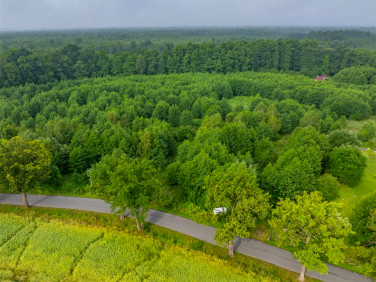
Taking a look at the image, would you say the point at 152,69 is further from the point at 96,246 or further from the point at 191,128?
the point at 96,246

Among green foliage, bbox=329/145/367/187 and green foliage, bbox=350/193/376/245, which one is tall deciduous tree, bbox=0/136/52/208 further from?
green foliage, bbox=329/145/367/187

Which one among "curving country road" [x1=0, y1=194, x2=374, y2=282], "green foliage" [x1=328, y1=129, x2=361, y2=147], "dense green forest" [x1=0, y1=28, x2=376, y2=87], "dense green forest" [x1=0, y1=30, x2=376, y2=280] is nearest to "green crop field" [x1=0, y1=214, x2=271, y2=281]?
"curving country road" [x1=0, y1=194, x2=374, y2=282]

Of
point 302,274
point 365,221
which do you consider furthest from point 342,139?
point 302,274

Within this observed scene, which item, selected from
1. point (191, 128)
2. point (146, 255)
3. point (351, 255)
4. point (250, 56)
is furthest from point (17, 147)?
point (250, 56)

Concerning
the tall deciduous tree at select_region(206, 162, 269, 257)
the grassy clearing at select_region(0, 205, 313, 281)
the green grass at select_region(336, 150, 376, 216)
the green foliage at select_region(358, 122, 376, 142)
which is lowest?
the green grass at select_region(336, 150, 376, 216)

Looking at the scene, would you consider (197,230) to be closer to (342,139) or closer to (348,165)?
(348,165)

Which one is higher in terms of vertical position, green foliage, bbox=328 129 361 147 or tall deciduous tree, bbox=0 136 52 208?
tall deciduous tree, bbox=0 136 52 208

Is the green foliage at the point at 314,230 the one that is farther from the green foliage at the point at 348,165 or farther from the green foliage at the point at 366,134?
the green foliage at the point at 366,134
